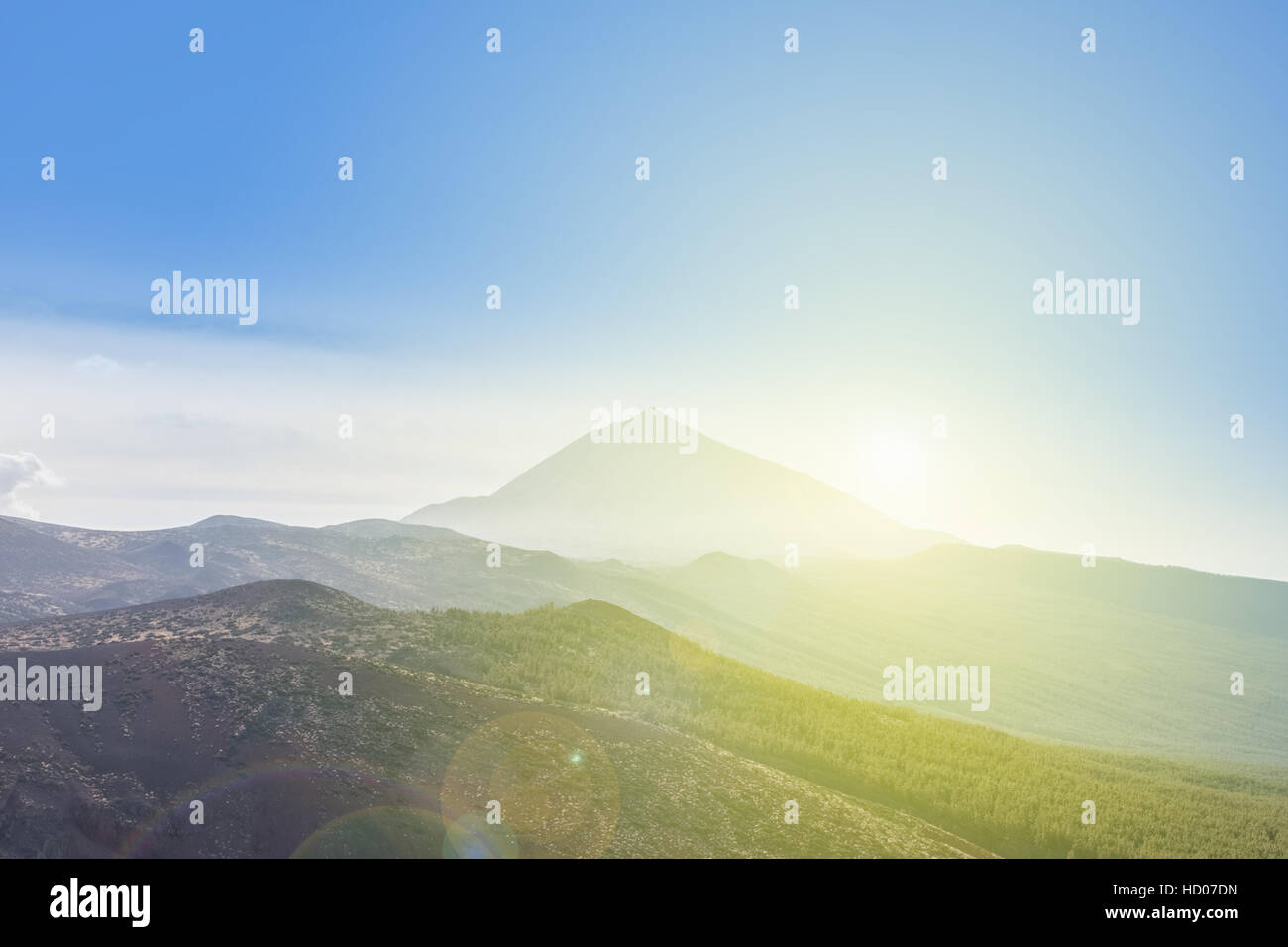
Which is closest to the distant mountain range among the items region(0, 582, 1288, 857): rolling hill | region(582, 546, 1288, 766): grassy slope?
region(582, 546, 1288, 766): grassy slope

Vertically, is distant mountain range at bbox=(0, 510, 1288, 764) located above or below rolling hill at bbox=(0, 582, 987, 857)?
below

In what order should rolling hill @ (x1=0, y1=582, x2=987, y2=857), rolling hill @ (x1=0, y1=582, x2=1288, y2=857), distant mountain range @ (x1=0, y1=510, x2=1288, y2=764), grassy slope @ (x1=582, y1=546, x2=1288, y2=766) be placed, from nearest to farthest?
rolling hill @ (x1=0, y1=582, x2=987, y2=857)
rolling hill @ (x1=0, y1=582, x2=1288, y2=857)
distant mountain range @ (x1=0, y1=510, x2=1288, y2=764)
grassy slope @ (x1=582, y1=546, x2=1288, y2=766)

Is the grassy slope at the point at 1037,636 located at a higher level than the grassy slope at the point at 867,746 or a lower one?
lower

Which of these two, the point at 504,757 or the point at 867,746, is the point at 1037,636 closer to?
the point at 867,746

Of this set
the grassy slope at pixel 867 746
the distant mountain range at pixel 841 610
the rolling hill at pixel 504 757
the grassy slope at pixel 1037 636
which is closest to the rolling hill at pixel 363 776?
the rolling hill at pixel 504 757

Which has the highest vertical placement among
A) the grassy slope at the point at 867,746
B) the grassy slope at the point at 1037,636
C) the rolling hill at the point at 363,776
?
the rolling hill at the point at 363,776

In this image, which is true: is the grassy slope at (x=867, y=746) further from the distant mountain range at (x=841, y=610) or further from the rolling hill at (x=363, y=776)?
the distant mountain range at (x=841, y=610)

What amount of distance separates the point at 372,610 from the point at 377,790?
2028 cm

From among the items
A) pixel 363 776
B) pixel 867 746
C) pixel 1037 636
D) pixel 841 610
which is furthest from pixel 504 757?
pixel 1037 636

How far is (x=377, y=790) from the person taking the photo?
16484 millimetres

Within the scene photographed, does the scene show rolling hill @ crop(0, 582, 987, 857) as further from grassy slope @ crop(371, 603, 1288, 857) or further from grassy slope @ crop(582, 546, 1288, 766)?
grassy slope @ crop(582, 546, 1288, 766)

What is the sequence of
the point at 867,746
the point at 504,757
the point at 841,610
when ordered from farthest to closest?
the point at 841,610
the point at 867,746
the point at 504,757

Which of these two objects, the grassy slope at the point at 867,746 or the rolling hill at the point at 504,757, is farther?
the grassy slope at the point at 867,746
